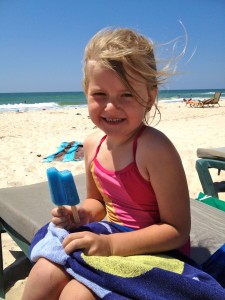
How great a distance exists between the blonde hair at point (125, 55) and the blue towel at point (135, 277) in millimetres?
631

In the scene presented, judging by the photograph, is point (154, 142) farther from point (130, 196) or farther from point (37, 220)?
point (37, 220)

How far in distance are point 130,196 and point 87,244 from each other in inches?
12.8

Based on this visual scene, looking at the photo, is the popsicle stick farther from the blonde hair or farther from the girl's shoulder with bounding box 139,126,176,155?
the blonde hair

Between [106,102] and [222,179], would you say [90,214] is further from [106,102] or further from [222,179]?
[222,179]

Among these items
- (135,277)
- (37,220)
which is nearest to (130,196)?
(135,277)

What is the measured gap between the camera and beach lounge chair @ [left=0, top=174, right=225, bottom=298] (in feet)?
5.73

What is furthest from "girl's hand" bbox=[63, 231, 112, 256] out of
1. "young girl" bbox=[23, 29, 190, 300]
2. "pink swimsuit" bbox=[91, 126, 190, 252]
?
"pink swimsuit" bbox=[91, 126, 190, 252]

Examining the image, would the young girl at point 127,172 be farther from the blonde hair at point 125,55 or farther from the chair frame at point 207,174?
the chair frame at point 207,174

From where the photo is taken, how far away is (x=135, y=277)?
104 cm

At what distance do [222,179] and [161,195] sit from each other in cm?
305

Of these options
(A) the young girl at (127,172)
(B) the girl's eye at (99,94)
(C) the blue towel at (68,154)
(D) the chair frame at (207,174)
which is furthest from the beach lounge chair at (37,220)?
(C) the blue towel at (68,154)

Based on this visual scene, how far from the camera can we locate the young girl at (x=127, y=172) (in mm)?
1113

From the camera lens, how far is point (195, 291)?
102 cm

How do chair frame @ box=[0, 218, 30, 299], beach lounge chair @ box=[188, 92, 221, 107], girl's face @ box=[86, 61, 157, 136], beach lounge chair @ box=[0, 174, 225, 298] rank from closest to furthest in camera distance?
girl's face @ box=[86, 61, 157, 136] → beach lounge chair @ box=[0, 174, 225, 298] → chair frame @ box=[0, 218, 30, 299] → beach lounge chair @ box=[188, 92, 221, 107]
